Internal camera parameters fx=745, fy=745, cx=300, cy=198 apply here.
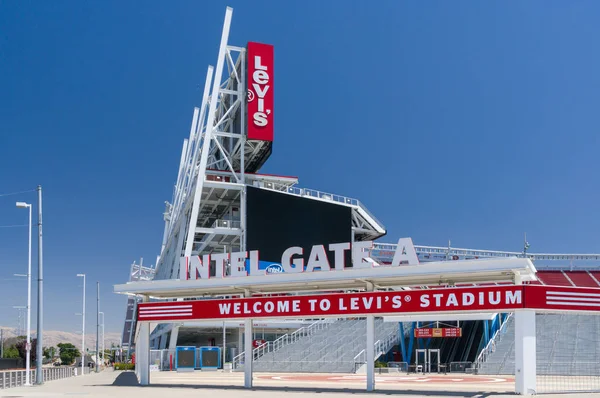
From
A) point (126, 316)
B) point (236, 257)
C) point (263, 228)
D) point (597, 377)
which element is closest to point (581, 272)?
point (263, 228)

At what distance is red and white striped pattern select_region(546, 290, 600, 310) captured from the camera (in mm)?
32281

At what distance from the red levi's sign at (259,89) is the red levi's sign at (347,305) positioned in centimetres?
5034

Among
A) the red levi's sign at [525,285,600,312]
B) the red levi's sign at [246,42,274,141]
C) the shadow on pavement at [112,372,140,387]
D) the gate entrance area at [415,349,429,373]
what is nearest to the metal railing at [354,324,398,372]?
the gate entrance area at [415,349,429,373]

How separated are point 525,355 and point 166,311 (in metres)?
19.7

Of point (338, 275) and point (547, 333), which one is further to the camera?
point (547, 333)

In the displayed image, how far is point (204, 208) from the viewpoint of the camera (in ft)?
345

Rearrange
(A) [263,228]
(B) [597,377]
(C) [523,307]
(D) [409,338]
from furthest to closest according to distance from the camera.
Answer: (A) [263,228]
(D) [409,338]
(B) [597,377]
(C) [523,307]

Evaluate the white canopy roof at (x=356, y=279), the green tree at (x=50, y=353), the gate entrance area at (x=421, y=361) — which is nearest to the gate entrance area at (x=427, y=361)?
the gate entrance area at (x=421, y=361)

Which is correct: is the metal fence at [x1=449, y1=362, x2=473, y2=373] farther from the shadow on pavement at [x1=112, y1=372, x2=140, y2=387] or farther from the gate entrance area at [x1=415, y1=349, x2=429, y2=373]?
the shadow on pavement at [x1=112, y1=372, x2=140, y2=387]

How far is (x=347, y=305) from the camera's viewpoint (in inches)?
1439

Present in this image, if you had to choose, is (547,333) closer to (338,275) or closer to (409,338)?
(409,338)

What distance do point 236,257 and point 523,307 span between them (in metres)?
16.3

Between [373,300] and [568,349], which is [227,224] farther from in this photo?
[373,300]

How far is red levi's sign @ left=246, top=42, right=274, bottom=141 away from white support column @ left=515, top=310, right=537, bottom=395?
6081 centimetres
